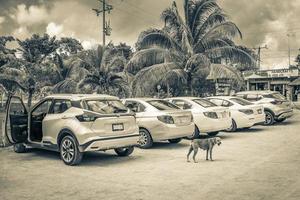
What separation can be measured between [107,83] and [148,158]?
1762 cm

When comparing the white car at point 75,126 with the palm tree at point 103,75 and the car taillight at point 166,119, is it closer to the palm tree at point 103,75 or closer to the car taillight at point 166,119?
the car taillight at point 166,119

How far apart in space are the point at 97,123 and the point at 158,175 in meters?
1.96

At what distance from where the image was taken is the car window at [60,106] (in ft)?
30.7

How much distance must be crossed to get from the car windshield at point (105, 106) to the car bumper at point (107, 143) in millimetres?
648

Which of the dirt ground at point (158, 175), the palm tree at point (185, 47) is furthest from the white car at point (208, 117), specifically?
the palm tree at point (185, 47)

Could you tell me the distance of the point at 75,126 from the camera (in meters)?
8.74

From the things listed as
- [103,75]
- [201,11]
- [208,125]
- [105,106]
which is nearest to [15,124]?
[105,106]

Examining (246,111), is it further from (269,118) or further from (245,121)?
(269,118)

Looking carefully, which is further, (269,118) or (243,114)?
(269,118)

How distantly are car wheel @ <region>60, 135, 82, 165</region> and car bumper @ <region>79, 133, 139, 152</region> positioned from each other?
18 cm

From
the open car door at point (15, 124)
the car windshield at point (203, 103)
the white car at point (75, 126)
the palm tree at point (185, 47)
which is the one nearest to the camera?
the white car at point (75, 126)

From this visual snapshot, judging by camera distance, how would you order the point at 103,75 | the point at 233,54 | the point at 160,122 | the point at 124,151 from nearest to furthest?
the point at 124,151, the point at 160,122, the point at 233,54, the point at 103,75

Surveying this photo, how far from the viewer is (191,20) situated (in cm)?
2398

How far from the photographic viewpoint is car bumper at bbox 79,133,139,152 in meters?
8.55
